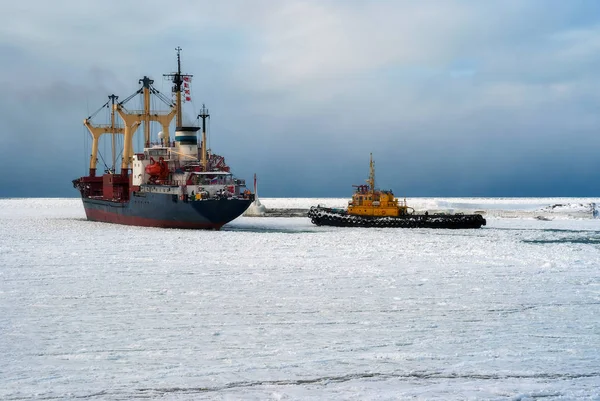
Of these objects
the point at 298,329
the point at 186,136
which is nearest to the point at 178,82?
the point at 186,136

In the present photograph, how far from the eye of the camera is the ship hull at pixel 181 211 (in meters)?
28.9

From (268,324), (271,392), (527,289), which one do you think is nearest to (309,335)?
(268,324)

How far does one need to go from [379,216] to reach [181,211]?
11.1 m

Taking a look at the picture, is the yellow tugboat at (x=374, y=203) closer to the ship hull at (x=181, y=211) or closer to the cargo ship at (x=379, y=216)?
the cargo ship at (x=379, y=216)

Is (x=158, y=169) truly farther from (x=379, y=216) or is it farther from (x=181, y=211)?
(x=379, y=216)

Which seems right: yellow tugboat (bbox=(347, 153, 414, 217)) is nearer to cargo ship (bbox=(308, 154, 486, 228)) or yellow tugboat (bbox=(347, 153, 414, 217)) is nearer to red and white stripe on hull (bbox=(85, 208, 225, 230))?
cargo ship (bbox=(308, 154, 486, 228))

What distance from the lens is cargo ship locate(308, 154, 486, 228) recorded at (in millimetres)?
33188

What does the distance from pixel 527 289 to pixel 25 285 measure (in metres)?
9.62

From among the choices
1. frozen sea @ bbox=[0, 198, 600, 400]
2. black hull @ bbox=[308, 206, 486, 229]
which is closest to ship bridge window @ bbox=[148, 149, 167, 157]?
black hull @ bbox=[308, 206, 486, 229]

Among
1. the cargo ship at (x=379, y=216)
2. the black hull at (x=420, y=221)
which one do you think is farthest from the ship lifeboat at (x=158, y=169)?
the black hull at (x=420, y=221)

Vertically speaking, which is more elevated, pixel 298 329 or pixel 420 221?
pixel 420 221

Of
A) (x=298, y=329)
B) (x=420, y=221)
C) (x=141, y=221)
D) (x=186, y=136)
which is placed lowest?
(x=298, y=329)

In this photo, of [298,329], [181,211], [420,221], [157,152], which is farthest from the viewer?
[157,152]

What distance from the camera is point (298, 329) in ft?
27.2
